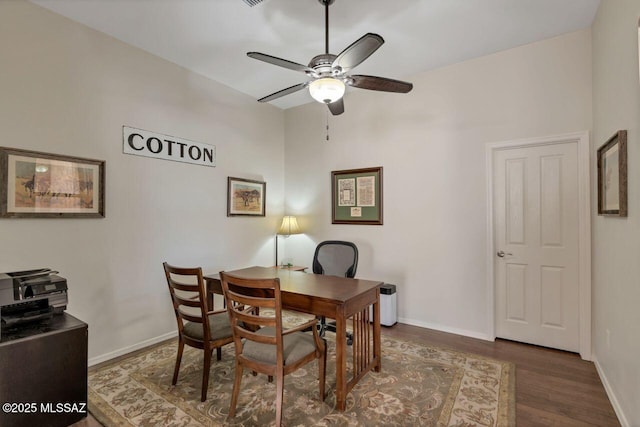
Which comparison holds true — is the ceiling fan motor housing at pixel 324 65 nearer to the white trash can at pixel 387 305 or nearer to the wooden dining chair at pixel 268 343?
the wooden dining chair at pixel 268 343

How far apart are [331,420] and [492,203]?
2.60 m

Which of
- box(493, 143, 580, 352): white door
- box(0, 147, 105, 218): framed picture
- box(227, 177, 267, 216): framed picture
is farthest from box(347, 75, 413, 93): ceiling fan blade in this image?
box(0, 147, 105, 218): framed picture

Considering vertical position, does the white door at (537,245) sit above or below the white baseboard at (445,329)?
above

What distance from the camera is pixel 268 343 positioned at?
1964 mm

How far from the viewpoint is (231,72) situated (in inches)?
146

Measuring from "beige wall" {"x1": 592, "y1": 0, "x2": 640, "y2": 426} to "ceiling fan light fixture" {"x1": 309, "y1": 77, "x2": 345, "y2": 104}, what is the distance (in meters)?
1.68

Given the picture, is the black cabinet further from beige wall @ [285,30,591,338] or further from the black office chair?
beige wall @ [285,30,591,338]

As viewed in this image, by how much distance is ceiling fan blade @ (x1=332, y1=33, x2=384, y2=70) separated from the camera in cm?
192

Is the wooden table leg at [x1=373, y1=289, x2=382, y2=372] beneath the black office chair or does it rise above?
beneath

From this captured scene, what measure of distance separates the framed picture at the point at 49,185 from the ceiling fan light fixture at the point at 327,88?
2.06 m

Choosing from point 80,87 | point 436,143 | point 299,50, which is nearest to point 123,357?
point 80,87

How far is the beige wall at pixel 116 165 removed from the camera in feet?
8.11

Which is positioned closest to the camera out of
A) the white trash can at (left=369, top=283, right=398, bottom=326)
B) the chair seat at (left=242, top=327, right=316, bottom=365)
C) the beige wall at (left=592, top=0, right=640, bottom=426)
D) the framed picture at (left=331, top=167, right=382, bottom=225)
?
the beige wall at (left=592, top=0, right=640, bottom=426)

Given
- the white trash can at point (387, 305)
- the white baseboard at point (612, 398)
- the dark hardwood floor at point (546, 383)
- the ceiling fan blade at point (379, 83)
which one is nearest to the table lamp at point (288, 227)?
the white trash can at point (387, 305)
